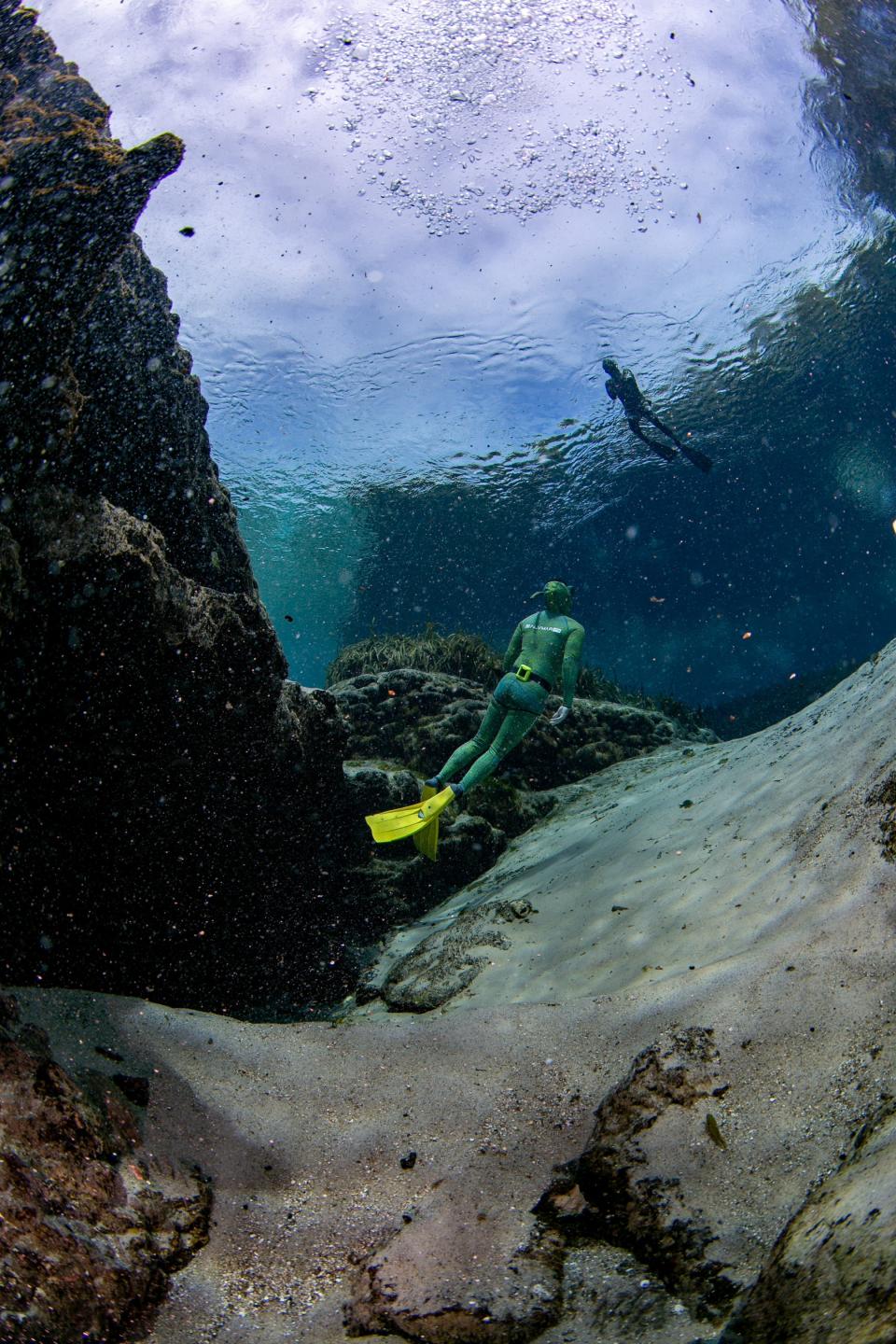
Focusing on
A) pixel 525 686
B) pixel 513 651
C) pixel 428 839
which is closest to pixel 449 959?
pixel 428 839

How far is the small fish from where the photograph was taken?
81.6 inches

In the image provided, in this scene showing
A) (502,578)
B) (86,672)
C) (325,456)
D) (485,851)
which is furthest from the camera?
(502,578)

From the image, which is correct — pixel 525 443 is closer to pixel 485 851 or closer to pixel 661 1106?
pixel 485 851

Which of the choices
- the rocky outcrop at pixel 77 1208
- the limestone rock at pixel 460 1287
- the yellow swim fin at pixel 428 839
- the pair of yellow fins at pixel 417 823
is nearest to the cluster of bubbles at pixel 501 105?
the pair of yellow fins at pixel 417 823

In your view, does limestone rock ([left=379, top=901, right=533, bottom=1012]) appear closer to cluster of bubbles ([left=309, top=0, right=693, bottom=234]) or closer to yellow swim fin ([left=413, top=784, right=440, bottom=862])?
yellow swim fin ([left=413, top=784, right=440, bottom=862])

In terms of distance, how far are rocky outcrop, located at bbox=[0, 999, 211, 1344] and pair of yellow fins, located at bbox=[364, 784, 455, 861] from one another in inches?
150

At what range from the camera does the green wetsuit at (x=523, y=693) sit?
23.6ft

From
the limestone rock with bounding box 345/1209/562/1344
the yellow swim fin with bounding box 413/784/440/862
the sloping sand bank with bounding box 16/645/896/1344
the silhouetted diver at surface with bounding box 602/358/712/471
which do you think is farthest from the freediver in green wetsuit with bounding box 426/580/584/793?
the silhouetted diver at surface with bounding box 602/358/712/471

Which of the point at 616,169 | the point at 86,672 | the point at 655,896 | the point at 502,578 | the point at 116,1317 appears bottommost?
the point at 655,896

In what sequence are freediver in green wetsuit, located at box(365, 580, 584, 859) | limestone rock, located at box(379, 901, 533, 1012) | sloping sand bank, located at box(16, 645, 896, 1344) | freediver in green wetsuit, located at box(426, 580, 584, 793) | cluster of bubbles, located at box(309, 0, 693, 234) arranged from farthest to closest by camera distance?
cluster of bubbles, located at box(309, 0, 693, 234) → freediver in green wetsuit, located at box(426, 580, 584, 793) → freediver in green wetsuit, located at box(365, 580, 584, 859) → limestone rock, located at box(379, 901, 533, 1012) → sloping sand bank, located at box(16, 645, 896, 1344)

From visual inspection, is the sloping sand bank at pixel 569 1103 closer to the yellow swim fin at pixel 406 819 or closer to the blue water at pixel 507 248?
the yellow swim fin at pixel 406 819

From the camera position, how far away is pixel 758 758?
17.4ft

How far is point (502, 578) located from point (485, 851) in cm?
3087

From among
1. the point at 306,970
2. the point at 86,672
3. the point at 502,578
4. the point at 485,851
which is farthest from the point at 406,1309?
the point at 502,578
